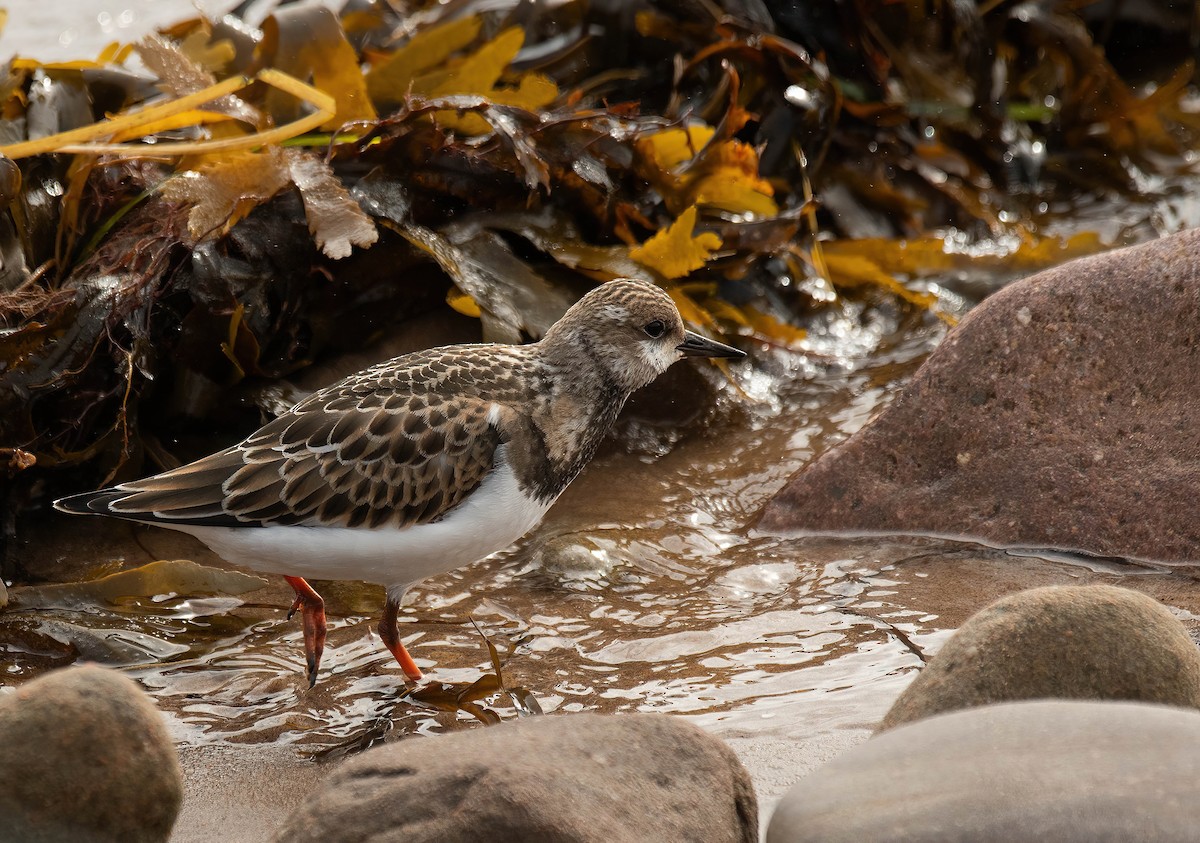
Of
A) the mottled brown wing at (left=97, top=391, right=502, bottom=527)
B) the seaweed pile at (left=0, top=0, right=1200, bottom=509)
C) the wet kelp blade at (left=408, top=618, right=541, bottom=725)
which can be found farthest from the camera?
the seaweed pile at (left=0, top=0, right=1200, bottom=509)

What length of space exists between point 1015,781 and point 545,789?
0.72m

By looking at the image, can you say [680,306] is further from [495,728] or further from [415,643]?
[495,728]

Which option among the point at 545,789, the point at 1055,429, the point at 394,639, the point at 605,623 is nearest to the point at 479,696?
the point at 394,639

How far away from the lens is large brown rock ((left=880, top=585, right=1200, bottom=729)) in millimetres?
2309

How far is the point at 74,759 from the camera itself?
2096mm

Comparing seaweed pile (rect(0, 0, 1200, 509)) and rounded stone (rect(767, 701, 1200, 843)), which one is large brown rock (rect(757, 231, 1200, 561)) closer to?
seaweed pile (rect(0, 0, 1200, 509))

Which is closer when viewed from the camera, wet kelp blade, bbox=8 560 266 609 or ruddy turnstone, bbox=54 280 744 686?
ruddy turnstone, bbox=54 280 744 686

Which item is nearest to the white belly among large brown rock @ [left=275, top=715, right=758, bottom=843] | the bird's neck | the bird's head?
the bird's neck

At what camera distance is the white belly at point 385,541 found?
9.86 ft

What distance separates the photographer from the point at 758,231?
4500mm

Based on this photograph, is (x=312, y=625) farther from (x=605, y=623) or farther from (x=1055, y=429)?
(x=1055, y=429)

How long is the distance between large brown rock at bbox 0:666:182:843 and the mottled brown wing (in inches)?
35.4

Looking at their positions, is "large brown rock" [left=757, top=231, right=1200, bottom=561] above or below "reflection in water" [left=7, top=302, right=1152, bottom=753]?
above

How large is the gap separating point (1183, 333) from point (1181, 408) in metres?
0.21
